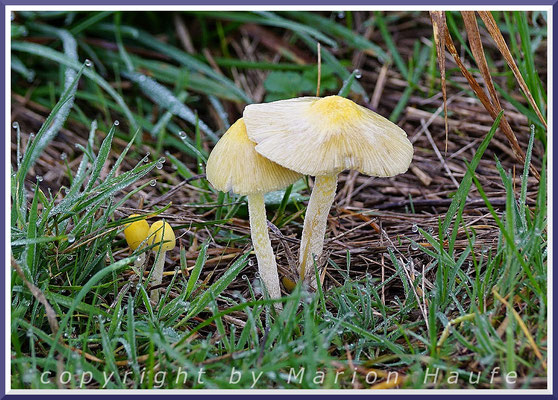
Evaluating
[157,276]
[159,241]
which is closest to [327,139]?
[159,241]

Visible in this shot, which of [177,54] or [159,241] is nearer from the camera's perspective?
[159,241]

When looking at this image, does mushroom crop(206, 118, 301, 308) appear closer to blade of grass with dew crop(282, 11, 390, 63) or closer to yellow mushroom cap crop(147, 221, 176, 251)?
yellow mushroom cap crop(147, 221, 176, 251)

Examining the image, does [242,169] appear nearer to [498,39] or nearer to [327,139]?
[327,139]

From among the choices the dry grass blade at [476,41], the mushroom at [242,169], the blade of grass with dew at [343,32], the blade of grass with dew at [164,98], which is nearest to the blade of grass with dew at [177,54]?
the blade of grass with dew at [164,98]

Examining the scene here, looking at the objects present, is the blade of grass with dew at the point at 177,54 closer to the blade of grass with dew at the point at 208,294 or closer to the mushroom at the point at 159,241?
the mushroom at the point at 159,241

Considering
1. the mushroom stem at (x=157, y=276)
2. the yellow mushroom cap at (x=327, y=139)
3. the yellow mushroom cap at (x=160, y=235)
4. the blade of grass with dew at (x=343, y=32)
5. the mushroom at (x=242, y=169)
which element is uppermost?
the blade of grass with dew at (x=343, y=32)

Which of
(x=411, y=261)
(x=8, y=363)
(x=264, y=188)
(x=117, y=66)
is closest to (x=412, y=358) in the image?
(x=411, y=261)

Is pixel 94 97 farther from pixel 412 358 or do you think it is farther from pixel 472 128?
pixel 412 358

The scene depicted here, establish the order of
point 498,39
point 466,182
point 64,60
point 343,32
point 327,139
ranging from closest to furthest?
point 327,139 → point 466,182 → point 498,39 → point 64,60 → point 343,32
